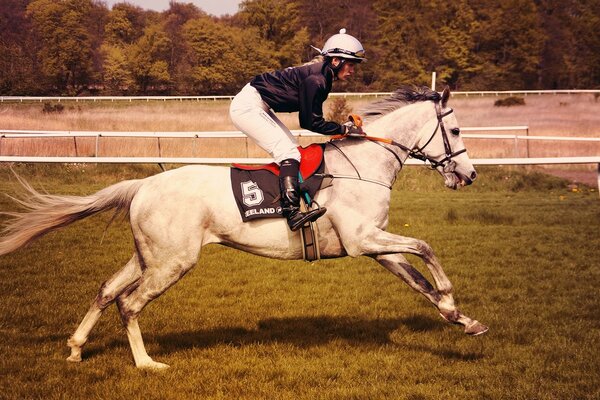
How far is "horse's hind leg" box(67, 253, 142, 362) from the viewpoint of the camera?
5113mm

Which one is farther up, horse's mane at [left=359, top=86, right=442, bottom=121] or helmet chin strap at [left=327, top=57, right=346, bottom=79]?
helmet chin strap at [left=327, top=57, right=346, bottom=79]

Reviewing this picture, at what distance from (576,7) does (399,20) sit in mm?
21479

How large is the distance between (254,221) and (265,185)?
30 centimetres

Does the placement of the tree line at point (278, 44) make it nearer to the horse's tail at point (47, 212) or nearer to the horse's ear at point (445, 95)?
the horse's tail at point (47, 212)

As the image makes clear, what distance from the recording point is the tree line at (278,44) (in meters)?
31.8

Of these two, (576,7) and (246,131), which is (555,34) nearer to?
(576,7)

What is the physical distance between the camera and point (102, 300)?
206 inches

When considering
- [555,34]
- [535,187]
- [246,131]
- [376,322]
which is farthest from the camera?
[555,34]

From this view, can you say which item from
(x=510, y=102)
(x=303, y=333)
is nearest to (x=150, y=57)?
(x=510, y=102)

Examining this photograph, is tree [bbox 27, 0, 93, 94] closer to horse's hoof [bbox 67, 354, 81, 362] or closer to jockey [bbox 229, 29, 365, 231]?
jockey [bbox 229, 29, 365, 231]

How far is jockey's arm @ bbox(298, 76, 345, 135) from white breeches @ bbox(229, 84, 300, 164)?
225mm

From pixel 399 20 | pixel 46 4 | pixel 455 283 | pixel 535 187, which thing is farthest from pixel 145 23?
pixel 455 283

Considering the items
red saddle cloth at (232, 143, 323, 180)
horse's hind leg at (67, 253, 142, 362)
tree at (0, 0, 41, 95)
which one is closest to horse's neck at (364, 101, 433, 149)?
red saddle cloth at (232, 143, 323, 180)

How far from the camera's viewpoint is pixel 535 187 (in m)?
16.3
